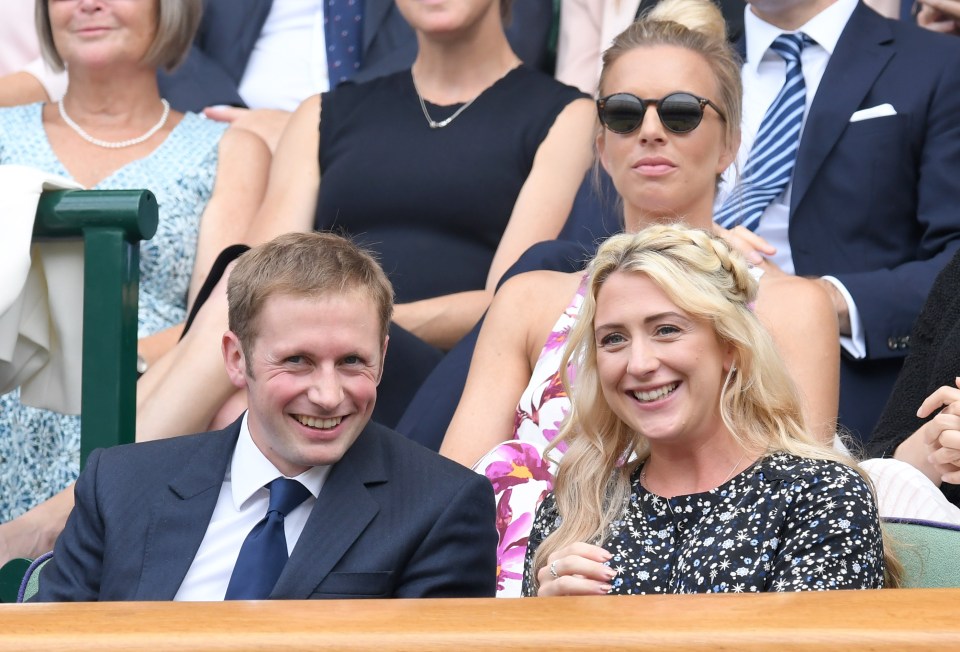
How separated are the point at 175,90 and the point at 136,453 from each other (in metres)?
2.18

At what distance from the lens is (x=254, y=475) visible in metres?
2.07

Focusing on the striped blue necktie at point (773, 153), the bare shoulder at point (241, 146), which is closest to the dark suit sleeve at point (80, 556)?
the striped blue necktie at point (773, 153)

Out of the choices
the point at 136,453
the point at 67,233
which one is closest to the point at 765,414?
the point at 136,453

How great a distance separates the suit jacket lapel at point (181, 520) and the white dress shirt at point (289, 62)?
87.2 inches

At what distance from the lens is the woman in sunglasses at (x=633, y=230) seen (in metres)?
Result: 2.58

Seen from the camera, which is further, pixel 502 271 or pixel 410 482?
pixel 502 271

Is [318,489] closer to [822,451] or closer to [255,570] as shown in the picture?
[255,570]

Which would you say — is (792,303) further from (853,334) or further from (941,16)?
(941,16)

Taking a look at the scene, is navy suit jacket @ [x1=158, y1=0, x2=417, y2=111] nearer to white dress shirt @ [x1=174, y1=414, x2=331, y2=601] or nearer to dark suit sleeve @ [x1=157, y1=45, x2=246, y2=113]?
dark suit sleeve @ [x1=157, y1=45, x2=246, y2=113]

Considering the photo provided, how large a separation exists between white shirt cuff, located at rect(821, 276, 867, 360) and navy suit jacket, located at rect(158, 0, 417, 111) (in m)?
1.56

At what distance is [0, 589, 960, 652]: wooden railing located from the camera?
104cm

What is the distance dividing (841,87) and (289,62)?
5.43 ft

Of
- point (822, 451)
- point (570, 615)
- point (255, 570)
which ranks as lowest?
point (255, 570)

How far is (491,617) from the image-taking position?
109cm
